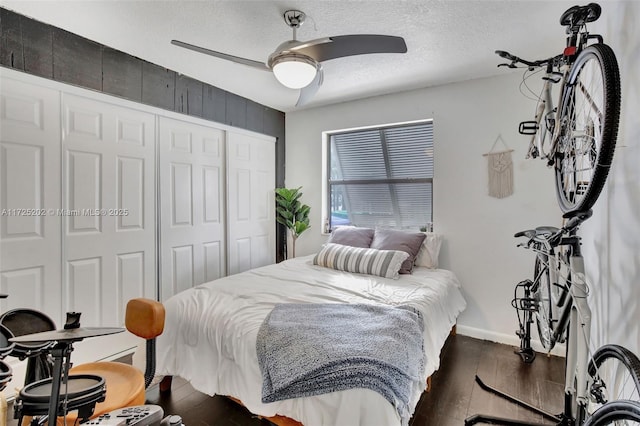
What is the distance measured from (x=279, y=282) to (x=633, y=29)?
247 centimetres

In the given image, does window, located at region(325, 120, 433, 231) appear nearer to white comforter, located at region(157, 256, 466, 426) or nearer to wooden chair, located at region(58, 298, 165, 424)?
white comforter, located at region(157, 256, 466, 426)

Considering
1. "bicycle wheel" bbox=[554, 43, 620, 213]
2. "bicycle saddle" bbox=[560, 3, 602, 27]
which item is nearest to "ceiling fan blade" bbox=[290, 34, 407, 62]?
"bicycle saddle" bbox=[560, 3, 602, 27]

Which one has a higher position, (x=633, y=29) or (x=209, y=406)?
(x=633, y=29)

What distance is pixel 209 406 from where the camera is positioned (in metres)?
1.93

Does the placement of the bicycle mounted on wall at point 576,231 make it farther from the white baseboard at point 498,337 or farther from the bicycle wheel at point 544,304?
the white baseboard at point 498,337

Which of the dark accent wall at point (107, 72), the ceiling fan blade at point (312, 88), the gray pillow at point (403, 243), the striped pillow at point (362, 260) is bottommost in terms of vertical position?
the striped pillow at point (362, 260)

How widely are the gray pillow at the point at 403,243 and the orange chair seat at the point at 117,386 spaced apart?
2116 millimetres

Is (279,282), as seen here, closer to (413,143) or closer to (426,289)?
(426,289)

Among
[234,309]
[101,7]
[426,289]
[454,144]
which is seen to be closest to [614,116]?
[426,289]

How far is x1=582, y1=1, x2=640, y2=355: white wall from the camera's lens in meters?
1.22

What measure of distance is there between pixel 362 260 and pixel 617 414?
1.98 m

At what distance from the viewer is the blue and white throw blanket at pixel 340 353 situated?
4.32 ft

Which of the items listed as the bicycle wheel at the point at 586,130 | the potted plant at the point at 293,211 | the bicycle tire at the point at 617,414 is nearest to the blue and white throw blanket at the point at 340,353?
the bicycle tire at the point at 617,414

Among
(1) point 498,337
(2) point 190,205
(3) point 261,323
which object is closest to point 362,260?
(3) point 261,323
